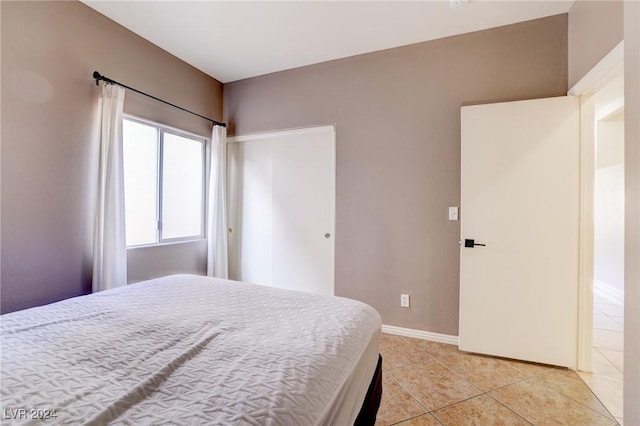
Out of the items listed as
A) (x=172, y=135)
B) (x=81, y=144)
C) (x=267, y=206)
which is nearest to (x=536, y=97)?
(x=267, y=206)

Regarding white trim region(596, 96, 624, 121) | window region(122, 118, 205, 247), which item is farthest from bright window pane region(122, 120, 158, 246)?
white trim region(596, 96, 624, 121)

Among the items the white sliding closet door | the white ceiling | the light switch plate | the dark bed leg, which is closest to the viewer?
the dark bed leg

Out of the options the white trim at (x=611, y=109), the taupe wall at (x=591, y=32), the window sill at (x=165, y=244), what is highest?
the white trim at (x=611, y=109)

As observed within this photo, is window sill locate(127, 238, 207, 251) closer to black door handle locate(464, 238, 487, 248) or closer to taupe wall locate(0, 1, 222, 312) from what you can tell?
taupe wall locate(0, 1, 222, 312)

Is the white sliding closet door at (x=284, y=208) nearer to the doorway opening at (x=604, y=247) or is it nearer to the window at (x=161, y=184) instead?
the window at (x=161, y=184)

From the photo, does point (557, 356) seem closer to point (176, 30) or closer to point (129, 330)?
point (129, 330)

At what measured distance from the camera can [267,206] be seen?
11.0ft

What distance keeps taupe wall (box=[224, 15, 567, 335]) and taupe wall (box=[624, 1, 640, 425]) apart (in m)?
1.80

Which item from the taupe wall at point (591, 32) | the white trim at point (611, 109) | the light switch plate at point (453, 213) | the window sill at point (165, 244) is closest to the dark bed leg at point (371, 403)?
the light switch plate at point (453, 213)

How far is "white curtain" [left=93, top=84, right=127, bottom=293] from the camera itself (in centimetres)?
220

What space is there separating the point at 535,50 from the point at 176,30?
3.05 m

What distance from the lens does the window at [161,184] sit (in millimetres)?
2592

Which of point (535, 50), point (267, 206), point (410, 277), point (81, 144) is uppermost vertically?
point (535, 50)

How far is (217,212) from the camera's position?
10.8 feet
